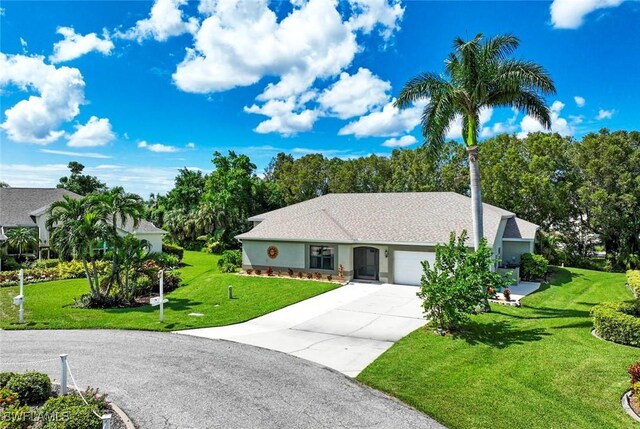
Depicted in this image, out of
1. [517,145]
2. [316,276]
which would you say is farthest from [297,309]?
[517,145]

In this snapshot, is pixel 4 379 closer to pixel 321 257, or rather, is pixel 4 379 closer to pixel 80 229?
pixel 80 229

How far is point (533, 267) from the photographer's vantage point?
2498 cm

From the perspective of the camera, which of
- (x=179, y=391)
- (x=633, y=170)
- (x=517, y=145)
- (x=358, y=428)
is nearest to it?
(x=358, y=428)

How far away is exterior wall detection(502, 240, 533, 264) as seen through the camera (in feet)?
87.2

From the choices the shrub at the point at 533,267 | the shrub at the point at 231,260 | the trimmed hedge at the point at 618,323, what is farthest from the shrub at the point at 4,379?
the shrub at the point at 533,267

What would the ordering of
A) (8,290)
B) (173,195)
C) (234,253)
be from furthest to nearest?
(173,195) → (234,253) → (8,290)

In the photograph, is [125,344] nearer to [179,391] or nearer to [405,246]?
[179,391]

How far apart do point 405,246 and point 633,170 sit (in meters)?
23.4

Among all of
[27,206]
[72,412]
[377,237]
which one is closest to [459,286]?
[72,412]

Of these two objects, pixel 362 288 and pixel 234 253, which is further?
pixel 234 253

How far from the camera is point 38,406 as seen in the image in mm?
8383

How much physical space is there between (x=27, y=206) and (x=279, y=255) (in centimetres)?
2495

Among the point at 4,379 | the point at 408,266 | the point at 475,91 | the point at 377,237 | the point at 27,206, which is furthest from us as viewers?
the point at 27,206

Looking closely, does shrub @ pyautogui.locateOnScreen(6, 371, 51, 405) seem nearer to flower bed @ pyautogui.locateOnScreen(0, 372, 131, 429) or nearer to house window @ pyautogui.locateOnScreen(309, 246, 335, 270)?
flower bed @ pyautogui.locateOnScreen(0, 372, 131, 429)
